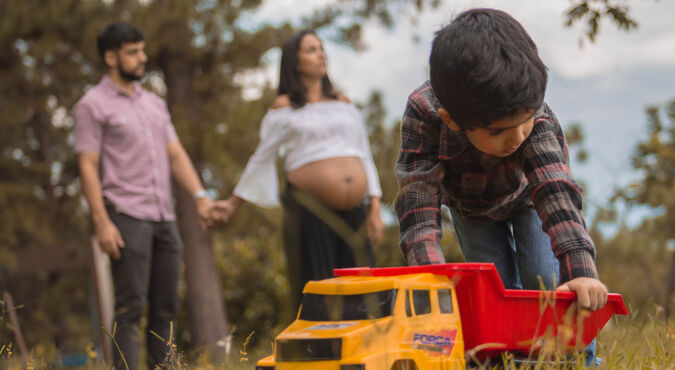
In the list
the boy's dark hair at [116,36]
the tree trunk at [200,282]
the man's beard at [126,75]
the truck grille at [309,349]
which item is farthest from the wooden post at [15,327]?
→ the tree trunk at [200,282]

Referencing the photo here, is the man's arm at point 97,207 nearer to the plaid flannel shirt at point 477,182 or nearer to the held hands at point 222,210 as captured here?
the held hands at point 222,210

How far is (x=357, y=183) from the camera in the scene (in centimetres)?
423

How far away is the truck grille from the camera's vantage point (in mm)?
1750

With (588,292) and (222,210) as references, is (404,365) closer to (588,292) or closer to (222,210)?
(588,292)

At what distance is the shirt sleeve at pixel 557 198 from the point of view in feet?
7.33

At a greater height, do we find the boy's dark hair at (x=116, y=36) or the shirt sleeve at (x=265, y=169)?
the boy's dark hair at (x=116, y=36)

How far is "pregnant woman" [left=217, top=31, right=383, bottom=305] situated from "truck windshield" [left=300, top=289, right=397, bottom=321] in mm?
1873

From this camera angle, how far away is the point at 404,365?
1.84 meters

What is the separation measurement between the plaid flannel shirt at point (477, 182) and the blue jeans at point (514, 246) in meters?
0.18

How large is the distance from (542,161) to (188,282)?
8235mm

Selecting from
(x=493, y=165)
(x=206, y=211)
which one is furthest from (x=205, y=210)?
(x=493, y=165)

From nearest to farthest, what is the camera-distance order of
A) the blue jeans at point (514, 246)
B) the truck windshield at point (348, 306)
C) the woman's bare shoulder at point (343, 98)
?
the truck windshield at point (348, 306) → the blue jeans at point (514, 246) → the woman's bare shoulder at point (343, 98)

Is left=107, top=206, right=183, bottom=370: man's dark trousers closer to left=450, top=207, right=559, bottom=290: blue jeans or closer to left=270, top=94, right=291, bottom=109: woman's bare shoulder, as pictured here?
left=270, top=94, right=291, bottom=109: woman's bare shoulder

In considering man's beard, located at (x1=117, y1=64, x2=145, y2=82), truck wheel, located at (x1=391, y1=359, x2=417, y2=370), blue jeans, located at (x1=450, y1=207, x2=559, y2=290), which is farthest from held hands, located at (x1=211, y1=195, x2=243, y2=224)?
truck wheel, located at (x1=391, y1=359, x2=417, y2=370)
